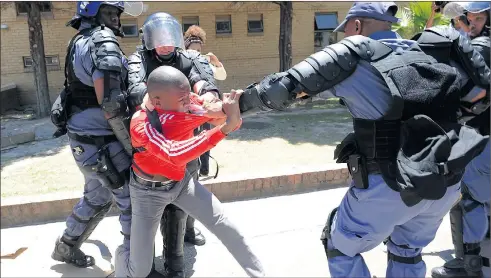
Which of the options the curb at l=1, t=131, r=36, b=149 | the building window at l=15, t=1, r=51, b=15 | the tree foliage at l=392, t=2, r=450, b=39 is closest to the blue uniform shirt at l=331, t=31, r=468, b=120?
the curb at l=1, t=131, r=36, b=149

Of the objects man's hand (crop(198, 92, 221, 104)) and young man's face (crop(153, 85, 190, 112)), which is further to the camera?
man's hand (crop(198, 92, 221, 104))

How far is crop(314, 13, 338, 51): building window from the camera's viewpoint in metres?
16.1

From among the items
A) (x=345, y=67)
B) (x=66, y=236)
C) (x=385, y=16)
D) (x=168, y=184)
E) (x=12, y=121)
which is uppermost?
(x=385, y=16)

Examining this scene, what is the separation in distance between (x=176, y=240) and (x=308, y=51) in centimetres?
1402

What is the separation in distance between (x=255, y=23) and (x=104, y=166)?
43.9ft

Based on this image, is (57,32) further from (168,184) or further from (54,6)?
(168,184)

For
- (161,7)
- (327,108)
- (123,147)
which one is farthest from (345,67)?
(161,7)

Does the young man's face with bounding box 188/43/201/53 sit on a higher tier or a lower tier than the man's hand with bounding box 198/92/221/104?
higher

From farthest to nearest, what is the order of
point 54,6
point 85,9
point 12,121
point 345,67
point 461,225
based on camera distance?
1. point 54,6
2. point 12,121
3. point 461,225
4. point 85,9
5. point 345,67

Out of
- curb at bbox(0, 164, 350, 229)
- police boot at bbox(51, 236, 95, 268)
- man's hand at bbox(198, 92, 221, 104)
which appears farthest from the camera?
curb at bbox(0, 164, 350, 229)

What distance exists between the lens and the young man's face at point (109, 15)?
319 centimetres

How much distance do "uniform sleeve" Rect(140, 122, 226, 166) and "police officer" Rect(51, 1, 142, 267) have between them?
64 cm

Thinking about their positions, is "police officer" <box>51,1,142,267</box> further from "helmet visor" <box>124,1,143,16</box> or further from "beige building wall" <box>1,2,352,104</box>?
"beige building wall" <box>1,2,352,104</box>

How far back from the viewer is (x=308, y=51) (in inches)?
647
